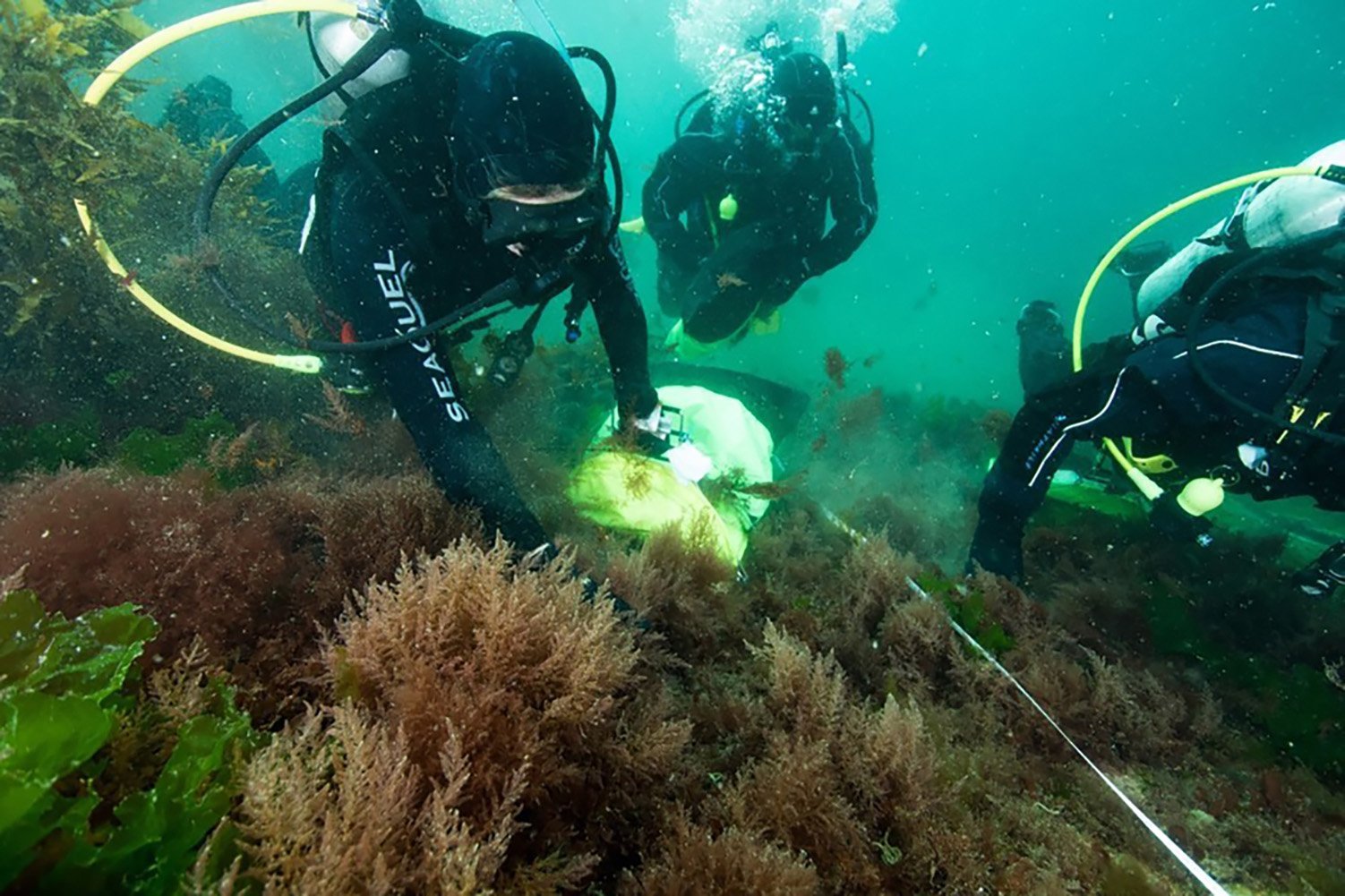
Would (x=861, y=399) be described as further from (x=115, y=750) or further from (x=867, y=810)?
(x=115, y=750)

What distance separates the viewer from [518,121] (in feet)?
8.83

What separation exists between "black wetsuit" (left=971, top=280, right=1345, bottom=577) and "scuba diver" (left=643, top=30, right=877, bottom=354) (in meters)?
4.08

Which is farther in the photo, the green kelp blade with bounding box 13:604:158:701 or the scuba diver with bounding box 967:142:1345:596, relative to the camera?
the scuba diver with bounding box 967:142:1345:596

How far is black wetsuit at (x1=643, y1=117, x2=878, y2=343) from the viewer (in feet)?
25.7

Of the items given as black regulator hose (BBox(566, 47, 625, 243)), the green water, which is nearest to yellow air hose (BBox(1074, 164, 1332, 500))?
black regulator hose (BBox(566, 47, 625, 243))

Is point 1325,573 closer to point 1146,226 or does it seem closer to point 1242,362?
point 1242,362

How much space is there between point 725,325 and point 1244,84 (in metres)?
94.5

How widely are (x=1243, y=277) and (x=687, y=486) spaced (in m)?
4.34

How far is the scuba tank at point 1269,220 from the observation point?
4.09 meters

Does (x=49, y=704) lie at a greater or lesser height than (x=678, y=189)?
lesser

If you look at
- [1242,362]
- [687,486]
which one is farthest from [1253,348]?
[687,486]

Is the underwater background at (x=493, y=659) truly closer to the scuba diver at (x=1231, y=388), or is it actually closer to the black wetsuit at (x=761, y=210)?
the scuba diver at (x=1231, y=388)

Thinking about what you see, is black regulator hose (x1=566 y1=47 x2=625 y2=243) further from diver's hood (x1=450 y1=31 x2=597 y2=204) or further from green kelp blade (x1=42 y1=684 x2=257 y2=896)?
green kelp blade (x1=42 y1=684 x2=257 y2=896)

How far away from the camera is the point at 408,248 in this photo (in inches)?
129
